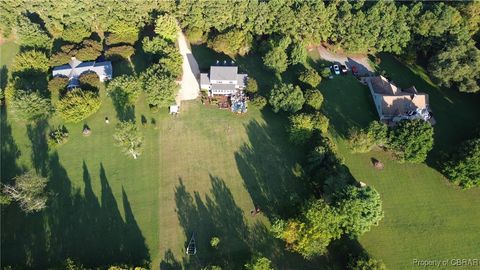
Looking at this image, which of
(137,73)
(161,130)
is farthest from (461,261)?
(137,73)

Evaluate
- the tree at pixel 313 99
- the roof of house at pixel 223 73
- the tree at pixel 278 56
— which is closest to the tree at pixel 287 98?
the tree at pixel 313 99

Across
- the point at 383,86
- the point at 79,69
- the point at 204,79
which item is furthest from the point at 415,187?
the point at 79,69

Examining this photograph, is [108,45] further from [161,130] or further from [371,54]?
[371,54]

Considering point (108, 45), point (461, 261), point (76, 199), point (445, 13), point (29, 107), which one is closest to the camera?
point (461, 261)

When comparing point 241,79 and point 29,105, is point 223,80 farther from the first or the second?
point 29,105

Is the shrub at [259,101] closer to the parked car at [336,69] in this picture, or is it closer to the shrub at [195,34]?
the parked car at [336,69]

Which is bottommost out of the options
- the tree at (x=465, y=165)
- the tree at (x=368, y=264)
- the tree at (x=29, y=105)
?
the tree at (x=368, y=264)
